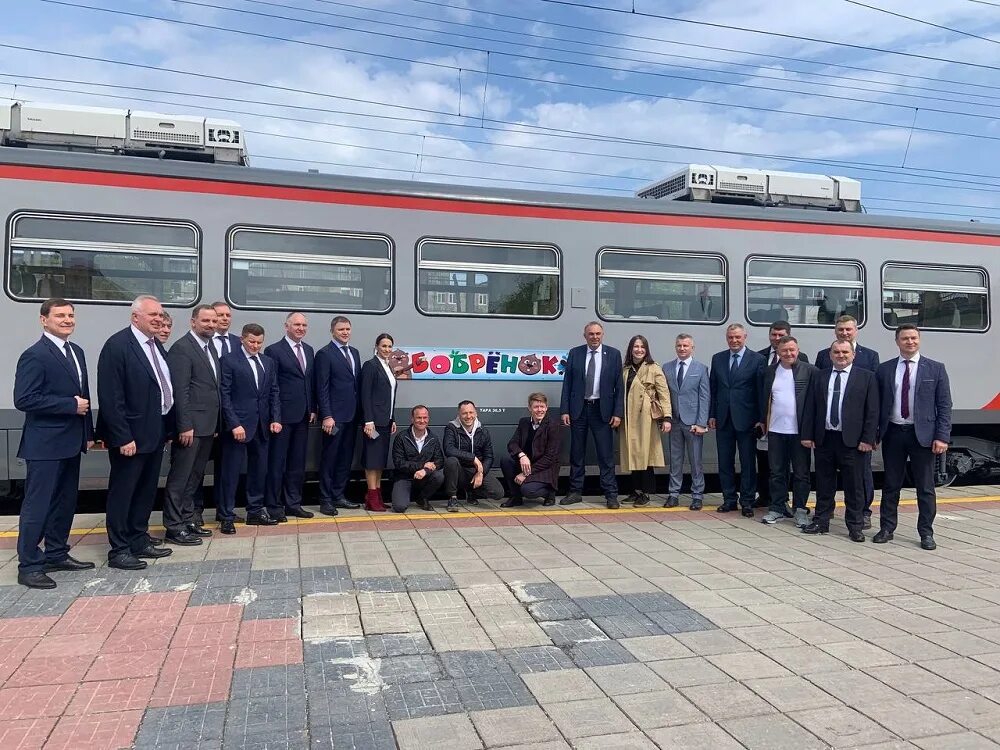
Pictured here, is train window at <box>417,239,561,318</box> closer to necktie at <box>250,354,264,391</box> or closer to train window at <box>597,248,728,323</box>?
train window at <box>597,248,728,323</box>

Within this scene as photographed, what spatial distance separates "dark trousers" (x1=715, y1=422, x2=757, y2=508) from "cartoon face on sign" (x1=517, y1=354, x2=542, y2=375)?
1.97 metres

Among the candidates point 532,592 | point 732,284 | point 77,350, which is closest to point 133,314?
point 77,350

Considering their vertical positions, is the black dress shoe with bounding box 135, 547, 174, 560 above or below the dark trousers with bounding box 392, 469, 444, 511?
below

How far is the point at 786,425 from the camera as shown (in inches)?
277

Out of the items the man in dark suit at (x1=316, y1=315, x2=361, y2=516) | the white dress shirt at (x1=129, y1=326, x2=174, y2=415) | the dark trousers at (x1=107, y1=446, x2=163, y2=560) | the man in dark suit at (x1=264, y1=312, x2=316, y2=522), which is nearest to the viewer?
the dark trousers at (x1=107, y1=446, x2=163, y2=560)

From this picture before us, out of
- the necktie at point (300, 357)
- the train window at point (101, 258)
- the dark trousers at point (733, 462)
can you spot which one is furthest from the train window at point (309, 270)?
the dark trousers at point (733, 462)

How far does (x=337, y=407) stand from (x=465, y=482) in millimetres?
1523

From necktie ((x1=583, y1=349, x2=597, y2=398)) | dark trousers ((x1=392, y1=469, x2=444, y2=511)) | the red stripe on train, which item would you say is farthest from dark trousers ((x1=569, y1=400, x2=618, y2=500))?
the red stripe on train

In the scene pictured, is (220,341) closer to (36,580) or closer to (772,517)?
(36,580)

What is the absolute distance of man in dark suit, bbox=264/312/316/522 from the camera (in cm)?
673

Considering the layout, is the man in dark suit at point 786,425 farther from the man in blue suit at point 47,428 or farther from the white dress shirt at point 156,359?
the man in blue suit at point 47,428

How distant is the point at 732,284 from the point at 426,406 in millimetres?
3653

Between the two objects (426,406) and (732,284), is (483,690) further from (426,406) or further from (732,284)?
(732,284)

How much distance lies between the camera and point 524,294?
7.74 meters
